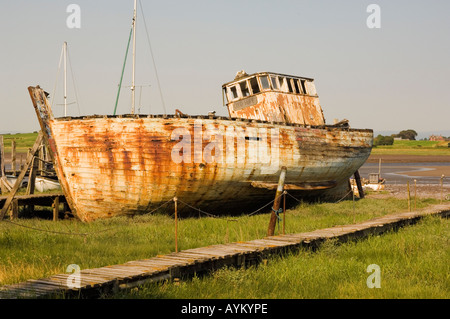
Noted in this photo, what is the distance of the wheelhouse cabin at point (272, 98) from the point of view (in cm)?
2167

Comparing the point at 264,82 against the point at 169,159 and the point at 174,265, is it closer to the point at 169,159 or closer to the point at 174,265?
the point at 169,159

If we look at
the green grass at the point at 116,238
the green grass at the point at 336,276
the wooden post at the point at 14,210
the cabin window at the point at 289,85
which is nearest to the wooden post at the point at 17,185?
the wooden post at the point at 14,210

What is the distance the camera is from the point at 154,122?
16750 millimetres

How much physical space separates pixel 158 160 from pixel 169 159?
36 centimetres

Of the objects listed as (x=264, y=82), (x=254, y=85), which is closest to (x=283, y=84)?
(x=264, y=82)

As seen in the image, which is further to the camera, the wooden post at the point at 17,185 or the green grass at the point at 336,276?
the wooden post at the point at 17,185

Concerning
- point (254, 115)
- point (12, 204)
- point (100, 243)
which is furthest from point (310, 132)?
point (12, 204)

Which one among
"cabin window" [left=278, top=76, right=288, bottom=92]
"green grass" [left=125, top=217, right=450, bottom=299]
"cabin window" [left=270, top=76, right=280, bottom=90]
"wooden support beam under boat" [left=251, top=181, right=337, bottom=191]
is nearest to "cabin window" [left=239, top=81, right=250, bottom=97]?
"cabin window" [left=270, top=76, right=280, bottom=90]

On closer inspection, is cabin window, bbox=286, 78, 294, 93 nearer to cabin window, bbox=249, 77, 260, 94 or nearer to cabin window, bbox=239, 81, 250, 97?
cabin window, bbox=249, 77, 260, 94

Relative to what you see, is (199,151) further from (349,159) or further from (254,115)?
(349,159)

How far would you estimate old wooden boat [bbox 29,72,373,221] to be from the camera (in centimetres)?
1678

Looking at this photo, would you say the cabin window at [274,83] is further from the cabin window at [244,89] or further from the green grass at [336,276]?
the green grass at [336,276]

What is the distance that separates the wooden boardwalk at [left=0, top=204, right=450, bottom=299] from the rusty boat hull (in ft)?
17.0

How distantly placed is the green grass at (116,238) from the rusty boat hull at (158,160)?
0.82 metres
